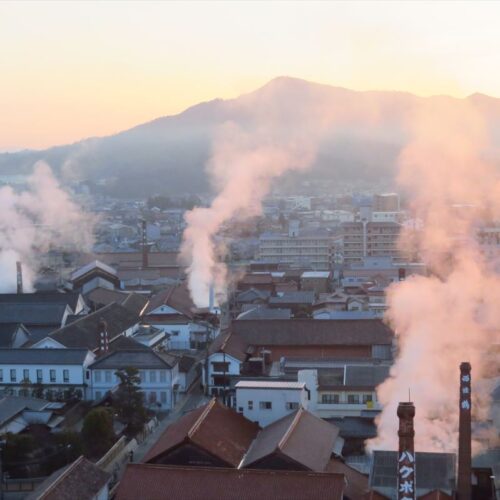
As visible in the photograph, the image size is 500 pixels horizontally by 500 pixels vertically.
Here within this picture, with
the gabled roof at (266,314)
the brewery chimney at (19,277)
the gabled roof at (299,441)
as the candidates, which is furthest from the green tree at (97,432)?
the brewery chimney at (19,277)

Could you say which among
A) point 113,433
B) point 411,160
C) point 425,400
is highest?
point 411,160

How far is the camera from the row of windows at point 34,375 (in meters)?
15.3

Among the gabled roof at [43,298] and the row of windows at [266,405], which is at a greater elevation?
the gabled roof at [43,298]

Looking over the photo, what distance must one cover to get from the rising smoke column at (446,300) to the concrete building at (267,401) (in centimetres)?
145

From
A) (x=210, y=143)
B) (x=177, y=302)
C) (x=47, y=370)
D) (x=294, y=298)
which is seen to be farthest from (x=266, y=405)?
(x=210, y=143)

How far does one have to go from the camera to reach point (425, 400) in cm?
1127

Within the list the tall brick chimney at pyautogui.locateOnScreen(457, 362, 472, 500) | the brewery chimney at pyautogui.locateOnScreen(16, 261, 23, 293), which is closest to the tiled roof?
the tall brick chimney at pyautogui.locateOnScreen(457, 362, 472, 500)

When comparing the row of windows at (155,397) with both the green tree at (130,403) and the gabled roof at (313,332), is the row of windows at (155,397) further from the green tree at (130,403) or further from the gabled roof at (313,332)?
the gabled roof at (313,332)

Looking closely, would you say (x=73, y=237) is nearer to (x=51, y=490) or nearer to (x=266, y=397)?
(x=266, y=397)

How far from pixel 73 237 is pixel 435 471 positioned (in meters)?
31.1

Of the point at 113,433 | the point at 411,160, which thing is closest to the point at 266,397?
the point at 113,433

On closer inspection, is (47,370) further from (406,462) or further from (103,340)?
(406,462)

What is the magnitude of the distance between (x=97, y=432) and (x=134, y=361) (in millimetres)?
3099

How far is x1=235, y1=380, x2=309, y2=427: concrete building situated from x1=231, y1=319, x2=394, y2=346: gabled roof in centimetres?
443
